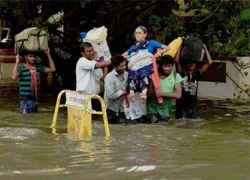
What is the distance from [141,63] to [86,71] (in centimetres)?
97

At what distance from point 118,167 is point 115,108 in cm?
357

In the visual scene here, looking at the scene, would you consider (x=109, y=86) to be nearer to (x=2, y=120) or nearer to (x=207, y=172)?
(x=2, y=120)

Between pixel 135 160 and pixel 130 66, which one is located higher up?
pixel 130 66

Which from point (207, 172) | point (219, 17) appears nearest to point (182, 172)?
point (207, 172)

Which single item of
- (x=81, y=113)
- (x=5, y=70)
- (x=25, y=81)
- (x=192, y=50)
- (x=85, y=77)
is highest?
(x=192, y=50)

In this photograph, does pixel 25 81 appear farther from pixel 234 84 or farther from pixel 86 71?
pixel 234 84

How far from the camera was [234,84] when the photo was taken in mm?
16562

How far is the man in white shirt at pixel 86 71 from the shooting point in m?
10.0

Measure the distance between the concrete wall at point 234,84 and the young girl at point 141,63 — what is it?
6227 mm

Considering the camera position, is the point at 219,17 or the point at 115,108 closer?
the point at 115,108

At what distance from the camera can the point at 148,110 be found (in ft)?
33.4

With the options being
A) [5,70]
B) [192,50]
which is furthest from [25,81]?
[5,70]

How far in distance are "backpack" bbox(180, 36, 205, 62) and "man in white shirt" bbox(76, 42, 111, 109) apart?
1.58 m

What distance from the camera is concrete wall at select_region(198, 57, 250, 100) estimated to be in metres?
16.2
